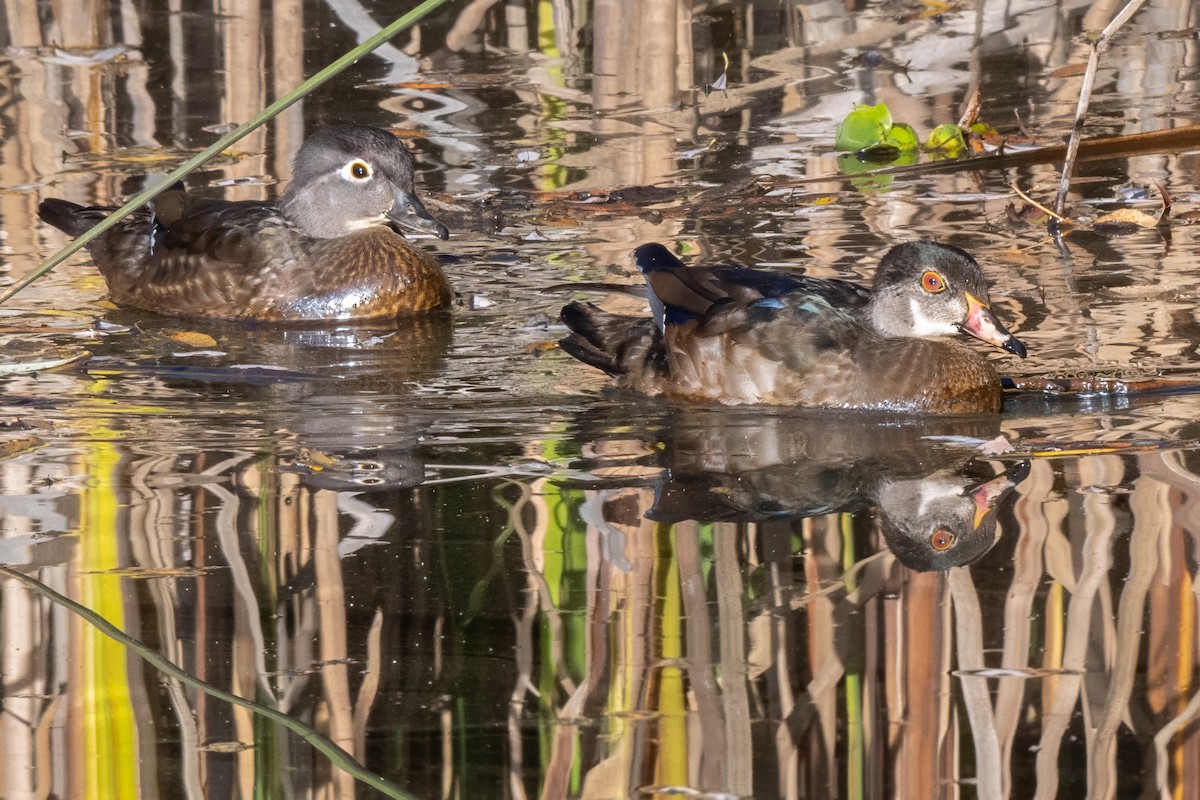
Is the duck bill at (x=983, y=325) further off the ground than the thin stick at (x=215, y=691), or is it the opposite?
the duck bill at (x=983, y=325)

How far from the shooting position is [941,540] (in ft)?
15.8

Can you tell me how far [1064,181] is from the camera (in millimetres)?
8102

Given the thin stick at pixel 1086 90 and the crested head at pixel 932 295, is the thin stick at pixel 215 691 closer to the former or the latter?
the crested head at pixel 932 295

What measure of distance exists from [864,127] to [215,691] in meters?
6.61

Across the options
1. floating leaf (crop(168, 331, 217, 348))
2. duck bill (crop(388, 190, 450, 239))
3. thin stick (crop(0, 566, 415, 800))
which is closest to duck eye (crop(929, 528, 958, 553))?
thin stick (crop(0, 566, 415, 800))

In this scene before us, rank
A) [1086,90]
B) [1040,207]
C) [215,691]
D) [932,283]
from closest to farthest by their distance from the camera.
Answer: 1. [215,691]
2. [932,283]
3. [1086,90]
4. [1040,207]

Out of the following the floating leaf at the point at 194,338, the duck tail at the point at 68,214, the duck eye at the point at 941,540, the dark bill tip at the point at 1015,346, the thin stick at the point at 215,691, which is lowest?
the thin stick at the point at 215,691

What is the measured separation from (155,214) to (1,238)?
837 mm

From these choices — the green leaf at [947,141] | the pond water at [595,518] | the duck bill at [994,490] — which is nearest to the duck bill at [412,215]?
the pond water at [595,518]

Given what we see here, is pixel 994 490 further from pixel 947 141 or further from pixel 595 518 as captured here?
pixel 947 141

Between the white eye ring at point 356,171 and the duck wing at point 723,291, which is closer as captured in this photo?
the duck wing at point 723,291

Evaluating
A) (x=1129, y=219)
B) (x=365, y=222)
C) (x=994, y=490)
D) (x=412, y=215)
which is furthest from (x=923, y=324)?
(x=365, y=222)

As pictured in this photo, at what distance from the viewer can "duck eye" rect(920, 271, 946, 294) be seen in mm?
6488

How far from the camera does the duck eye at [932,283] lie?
21.3ft
